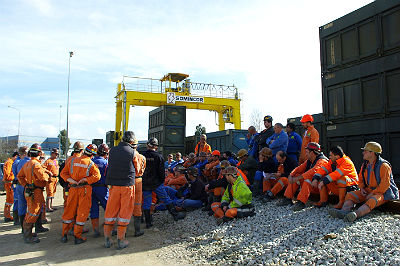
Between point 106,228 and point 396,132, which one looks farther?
point 396,132

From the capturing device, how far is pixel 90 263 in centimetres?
450

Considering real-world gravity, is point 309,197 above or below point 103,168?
below

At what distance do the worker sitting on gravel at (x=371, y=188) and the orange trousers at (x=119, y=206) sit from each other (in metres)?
3.51

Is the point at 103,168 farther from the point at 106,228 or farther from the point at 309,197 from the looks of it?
the point at 309,197

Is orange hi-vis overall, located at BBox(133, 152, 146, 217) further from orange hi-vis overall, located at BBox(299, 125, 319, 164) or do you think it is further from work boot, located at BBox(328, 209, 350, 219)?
orange hi-vis overall, located at BBox(299, 125, 319, 164)

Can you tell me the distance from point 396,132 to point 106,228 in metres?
5.88

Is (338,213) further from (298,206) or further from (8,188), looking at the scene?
(8,188)

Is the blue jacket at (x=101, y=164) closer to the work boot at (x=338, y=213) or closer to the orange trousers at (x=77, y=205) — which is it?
the orange trousers at (x=77, y=205)

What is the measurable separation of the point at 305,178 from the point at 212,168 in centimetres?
343

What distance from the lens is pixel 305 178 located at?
5750 mm

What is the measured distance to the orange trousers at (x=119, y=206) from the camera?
5.14m

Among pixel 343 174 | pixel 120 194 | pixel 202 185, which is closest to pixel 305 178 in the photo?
pixel 343 174

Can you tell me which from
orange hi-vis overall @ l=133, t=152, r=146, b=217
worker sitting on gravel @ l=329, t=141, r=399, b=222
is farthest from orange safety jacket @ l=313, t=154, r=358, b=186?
orange hi-vis overall @ l=133, t=152, r=146, b=217

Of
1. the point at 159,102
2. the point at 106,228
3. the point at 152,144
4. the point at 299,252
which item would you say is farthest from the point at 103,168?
the point at 159,102
